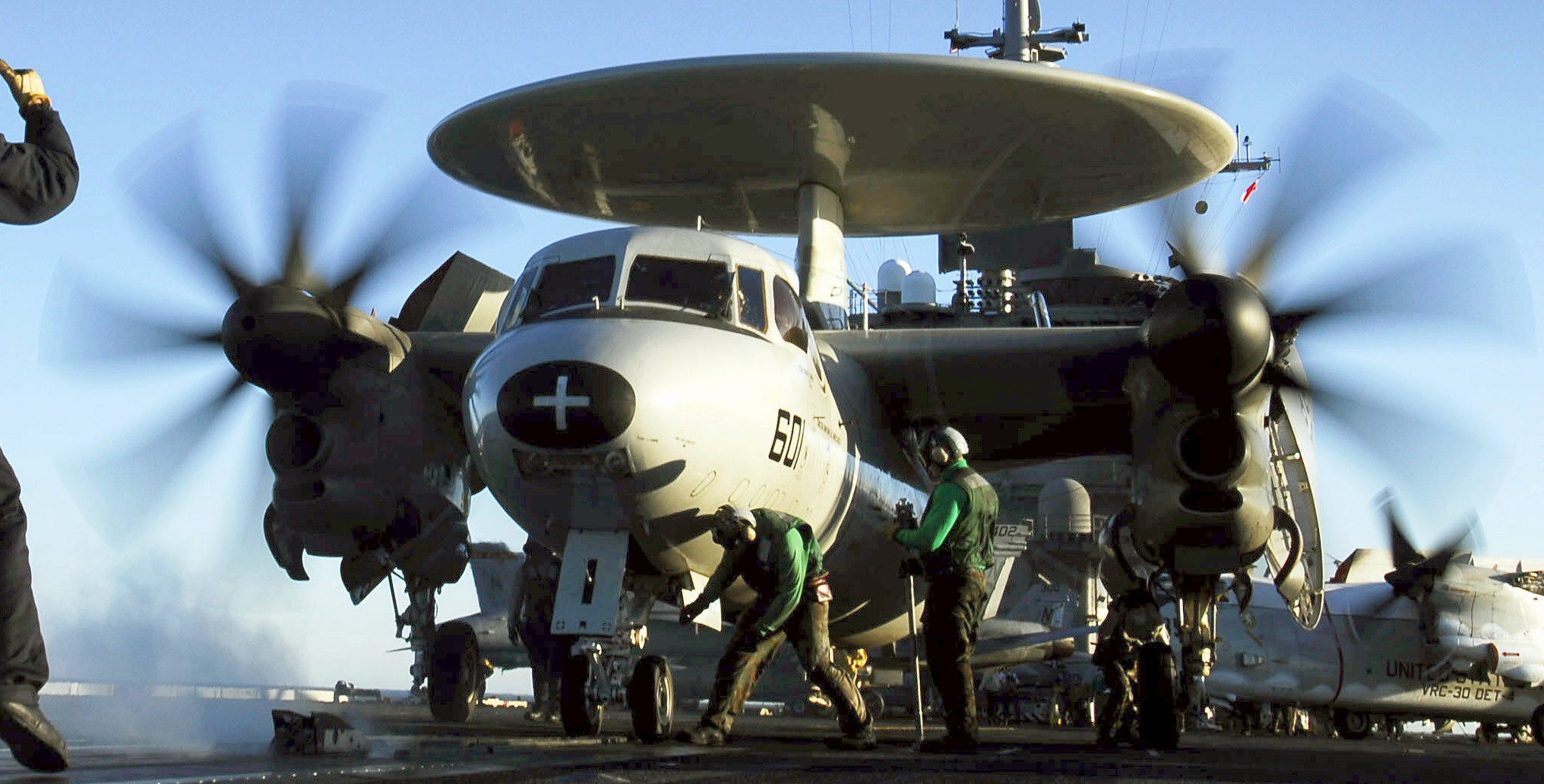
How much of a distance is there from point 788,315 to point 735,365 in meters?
1.70

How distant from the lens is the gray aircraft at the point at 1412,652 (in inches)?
1294

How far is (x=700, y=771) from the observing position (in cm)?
691

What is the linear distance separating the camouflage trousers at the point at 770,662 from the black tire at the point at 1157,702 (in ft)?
11.0

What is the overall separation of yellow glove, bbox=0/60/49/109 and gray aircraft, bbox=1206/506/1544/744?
103 ft

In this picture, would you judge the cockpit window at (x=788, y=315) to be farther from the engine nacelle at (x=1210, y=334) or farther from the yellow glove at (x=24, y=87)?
the yellow glove at (x=24, y=87)

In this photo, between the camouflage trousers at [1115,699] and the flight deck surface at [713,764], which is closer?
the flight deck surface at [713,764]

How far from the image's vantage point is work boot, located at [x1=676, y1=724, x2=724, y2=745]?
9836 millimetres

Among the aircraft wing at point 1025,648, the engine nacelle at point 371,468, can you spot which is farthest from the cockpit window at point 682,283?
→ the aircraft wing at point 1025,648

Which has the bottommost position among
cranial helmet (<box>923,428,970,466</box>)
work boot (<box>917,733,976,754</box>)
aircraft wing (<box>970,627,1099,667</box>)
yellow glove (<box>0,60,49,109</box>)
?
work boot (<box>917,733,976,754</box>)

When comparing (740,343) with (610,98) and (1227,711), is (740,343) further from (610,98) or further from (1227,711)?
(1227,711)

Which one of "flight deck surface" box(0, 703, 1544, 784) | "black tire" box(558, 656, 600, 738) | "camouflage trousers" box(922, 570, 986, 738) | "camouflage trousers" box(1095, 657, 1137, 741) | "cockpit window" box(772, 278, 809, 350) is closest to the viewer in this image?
"flight deck surface" box(0, 703, 1544, 784)

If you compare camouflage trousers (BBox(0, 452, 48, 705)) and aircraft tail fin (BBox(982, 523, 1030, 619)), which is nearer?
camouflage trousers (BBox(0, 452, 48, 705))

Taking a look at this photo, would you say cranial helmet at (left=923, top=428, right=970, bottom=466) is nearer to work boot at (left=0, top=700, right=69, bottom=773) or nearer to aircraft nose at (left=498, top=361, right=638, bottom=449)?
aircraft nose at (left=498, top=361, right=638, bottom=449)

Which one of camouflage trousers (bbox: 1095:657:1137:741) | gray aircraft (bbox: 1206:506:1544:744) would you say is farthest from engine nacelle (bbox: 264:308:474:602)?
gray aircraft (bbox: 1206:506:1544:744)
